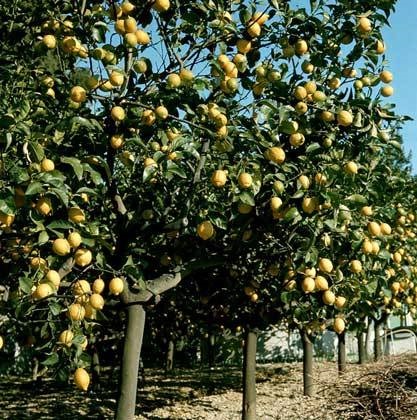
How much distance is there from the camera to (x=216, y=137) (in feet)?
11.2

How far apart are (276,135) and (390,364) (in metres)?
1.56

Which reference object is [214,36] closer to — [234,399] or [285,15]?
[285,15]

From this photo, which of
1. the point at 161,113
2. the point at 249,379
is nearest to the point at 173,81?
the point at 161,113

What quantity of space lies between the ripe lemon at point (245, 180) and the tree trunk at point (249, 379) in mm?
4246

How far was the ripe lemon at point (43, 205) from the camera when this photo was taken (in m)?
2.69

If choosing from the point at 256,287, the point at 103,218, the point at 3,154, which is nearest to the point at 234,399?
the point at 256,287

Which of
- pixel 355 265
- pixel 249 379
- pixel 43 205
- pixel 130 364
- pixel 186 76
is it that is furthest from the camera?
pixel 249 379

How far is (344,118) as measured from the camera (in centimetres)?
350

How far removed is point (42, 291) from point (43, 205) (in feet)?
1.43

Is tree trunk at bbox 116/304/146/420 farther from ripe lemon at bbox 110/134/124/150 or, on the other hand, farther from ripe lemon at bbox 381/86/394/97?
ripe lemon at bbox 381/86/394/97

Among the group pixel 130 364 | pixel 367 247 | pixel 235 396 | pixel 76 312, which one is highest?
pixel 367 247

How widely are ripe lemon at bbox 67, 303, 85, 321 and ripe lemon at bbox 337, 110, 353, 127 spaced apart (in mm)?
1914

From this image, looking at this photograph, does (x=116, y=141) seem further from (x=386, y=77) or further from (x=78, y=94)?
(x=386, y=77)

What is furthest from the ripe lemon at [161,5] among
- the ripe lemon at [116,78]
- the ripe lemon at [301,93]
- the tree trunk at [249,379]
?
the tree trunk at [249,379]
